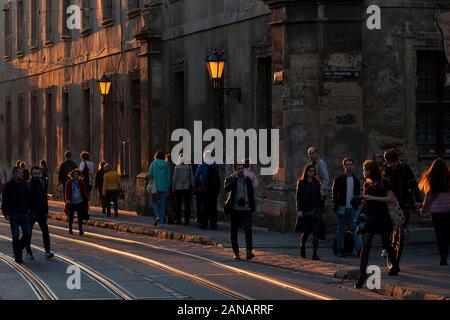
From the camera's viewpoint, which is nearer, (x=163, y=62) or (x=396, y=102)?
(x=396, y=102)

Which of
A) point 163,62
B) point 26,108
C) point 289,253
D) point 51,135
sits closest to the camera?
point 289,253

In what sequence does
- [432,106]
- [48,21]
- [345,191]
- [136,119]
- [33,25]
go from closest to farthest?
[345,191]
[432,106]
[136,119]
[48,21]
[33,25]

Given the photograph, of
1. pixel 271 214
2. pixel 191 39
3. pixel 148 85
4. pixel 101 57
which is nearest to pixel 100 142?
pixel 101 57

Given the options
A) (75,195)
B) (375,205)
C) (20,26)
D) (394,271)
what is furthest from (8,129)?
(375,205)

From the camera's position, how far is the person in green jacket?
100ft

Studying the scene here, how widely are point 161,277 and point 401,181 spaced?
440 cm

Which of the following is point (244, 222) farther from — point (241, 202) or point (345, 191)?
point (345, 191)

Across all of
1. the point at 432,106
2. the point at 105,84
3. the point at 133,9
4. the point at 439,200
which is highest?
the point at 133,9

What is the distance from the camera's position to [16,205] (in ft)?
72.4

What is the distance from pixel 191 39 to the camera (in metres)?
34.2

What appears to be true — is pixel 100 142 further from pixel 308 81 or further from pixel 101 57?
pixel 308 81

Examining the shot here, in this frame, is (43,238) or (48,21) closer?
(43,238)

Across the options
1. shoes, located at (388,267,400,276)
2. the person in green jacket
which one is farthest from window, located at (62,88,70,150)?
shoes, located at (388,267,400,276)

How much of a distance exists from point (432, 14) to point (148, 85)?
11.4 metres
